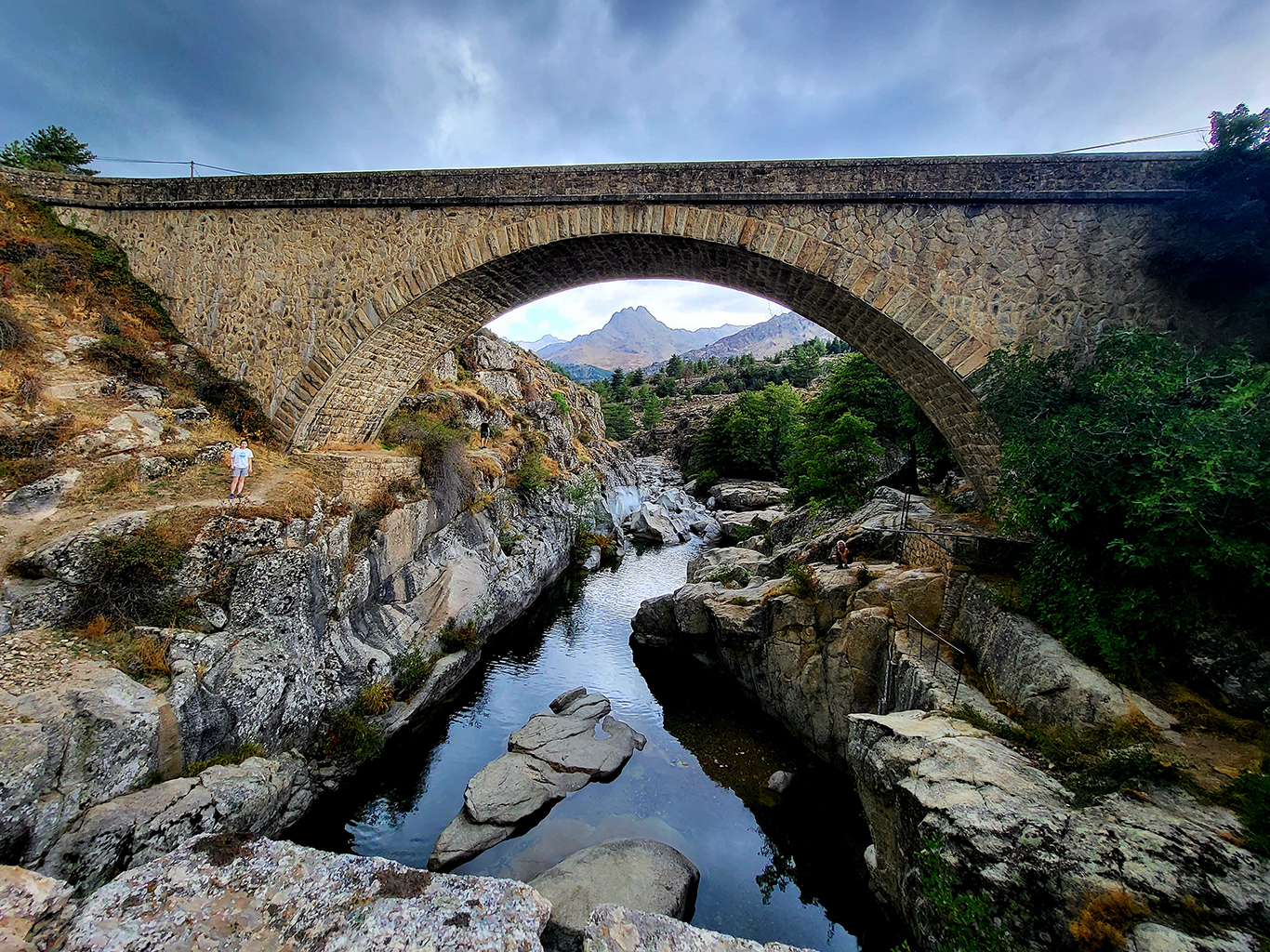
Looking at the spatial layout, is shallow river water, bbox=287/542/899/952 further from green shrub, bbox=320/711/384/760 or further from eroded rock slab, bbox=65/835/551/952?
eroded rock slab, bbox=65/835/551/952

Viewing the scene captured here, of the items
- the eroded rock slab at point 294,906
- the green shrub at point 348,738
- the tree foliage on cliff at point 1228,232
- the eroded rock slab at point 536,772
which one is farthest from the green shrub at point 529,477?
the tree foliage on cliff at point 1228,232

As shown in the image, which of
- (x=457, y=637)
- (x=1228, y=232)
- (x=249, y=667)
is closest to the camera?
(x=249, y=667)

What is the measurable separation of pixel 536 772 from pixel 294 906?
13.9 ft

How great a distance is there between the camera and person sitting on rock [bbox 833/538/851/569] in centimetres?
1015

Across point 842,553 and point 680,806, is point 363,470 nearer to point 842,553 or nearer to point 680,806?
point 680,806

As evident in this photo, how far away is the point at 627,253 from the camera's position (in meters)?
10.8

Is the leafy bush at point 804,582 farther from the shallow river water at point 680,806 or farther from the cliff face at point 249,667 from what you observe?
the cliff face at point 249,667

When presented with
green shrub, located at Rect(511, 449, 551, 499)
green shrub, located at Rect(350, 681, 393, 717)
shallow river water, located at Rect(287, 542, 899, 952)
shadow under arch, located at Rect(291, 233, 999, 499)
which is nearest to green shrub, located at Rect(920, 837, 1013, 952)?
shallow river water, located at Rect(287, 542, 899, 952)

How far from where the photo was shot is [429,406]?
52.5ft

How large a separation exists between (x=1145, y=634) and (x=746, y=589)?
722cm

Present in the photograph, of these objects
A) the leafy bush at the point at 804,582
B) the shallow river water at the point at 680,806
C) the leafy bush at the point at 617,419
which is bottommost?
the shallow river water at the point at 680,806

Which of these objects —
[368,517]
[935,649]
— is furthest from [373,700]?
[935,649]

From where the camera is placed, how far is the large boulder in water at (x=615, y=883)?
17.5 feet

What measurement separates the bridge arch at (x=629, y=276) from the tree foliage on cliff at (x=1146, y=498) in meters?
2.44
